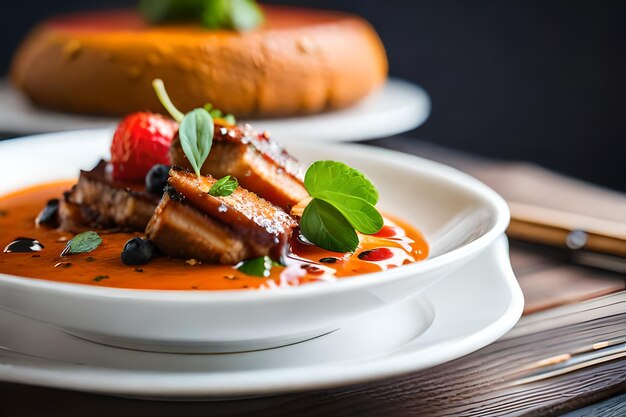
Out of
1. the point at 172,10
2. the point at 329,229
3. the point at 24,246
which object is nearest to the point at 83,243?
the point at 24,246

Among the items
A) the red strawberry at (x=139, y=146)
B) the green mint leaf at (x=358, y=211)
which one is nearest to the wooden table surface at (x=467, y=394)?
the green mint leaf at (x=358, y=211)

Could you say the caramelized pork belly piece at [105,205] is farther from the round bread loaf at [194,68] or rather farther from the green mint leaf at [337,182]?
the round bread loaf at [194,68]

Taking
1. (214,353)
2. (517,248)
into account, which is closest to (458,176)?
(517,248)

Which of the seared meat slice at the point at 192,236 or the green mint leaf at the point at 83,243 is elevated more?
the seared meat slice at the point at 192,236

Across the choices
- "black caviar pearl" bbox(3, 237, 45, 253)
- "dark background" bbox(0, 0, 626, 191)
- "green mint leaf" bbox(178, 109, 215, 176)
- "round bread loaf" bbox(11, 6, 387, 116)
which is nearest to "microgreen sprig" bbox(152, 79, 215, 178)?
"green mint leaf" bbox(178, 109, 215, 176)

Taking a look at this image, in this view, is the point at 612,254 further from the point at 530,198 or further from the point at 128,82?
the point at 128,82

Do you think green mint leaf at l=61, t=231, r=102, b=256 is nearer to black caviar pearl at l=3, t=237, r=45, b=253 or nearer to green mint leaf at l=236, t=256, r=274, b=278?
black caviar pearl at l=3, t=237, r=45, b=253
